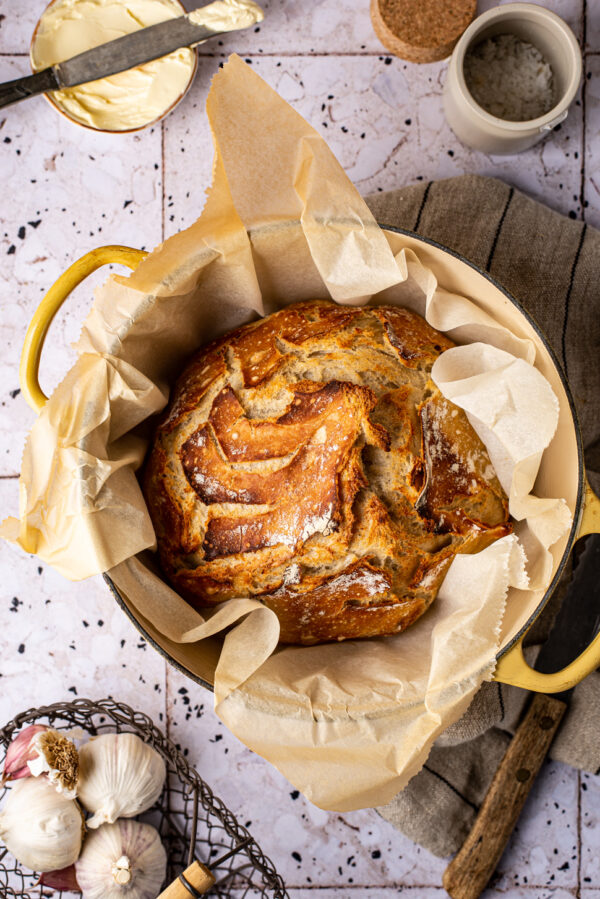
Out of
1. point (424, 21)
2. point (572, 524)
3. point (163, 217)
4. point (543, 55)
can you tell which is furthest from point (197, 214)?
point (572, 524)

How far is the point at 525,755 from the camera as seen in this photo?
103 cm

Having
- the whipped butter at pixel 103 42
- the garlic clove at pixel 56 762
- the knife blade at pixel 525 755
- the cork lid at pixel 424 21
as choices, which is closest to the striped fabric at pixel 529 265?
the knife blade at pixel 525 755

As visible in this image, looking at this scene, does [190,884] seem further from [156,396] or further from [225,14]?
[225,14]

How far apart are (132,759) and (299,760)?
36 cm

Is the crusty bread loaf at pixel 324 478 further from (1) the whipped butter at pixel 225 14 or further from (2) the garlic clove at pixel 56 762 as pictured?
(1) the whipped butter at pixel 225 14

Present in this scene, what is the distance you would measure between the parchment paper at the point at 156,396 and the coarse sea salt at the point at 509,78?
40 centimetres

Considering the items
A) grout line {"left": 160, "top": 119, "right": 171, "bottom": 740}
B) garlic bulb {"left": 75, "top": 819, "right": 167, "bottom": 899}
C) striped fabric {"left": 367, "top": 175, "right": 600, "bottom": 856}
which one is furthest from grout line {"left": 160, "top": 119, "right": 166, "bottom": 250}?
garlic bulb {"left": 75, "top": 819, "right": 167, "bottom": 899}

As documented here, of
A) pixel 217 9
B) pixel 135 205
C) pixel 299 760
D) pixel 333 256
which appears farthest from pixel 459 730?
pixel 217 9

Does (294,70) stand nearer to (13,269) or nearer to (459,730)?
(13,269)

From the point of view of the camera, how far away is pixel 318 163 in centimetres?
70

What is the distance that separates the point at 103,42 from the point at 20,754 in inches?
36.7

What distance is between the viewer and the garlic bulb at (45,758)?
3.08 feet

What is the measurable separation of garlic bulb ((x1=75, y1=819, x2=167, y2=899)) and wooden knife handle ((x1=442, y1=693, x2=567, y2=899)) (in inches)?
16.7

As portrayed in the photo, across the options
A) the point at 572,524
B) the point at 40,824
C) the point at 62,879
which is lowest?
the point at 62,879
